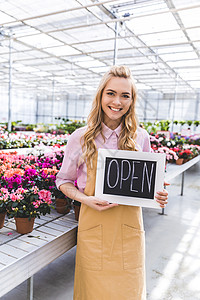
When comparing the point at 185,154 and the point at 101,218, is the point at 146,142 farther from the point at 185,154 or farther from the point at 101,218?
the point at 185,154

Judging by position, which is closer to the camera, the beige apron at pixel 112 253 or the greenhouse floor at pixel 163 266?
the beige apron at pixel 112 253

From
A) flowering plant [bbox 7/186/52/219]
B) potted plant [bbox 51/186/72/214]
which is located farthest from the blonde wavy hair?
potted plant [bbox 51/186/72/214]

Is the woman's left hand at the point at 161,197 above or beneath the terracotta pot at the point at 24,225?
above

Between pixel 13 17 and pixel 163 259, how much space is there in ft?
22.6

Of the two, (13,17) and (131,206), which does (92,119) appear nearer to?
(131,206)

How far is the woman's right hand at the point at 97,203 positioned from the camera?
3.52 feet

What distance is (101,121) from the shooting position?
3.95 ft

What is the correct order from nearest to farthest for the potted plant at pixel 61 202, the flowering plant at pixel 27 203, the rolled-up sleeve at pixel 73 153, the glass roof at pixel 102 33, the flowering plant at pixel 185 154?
the rolled-up sleeve at pixel 73 153 → the flowering plant at pixel 27 203 → the potted plant at pixel 61 202 → the flowering plant at pixel 185 154 → the glass roof at pixel 102 33

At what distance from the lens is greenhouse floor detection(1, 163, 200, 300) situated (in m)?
1.92

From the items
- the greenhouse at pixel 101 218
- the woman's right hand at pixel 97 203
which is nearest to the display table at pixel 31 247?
the greenhouse at pixel 101 218

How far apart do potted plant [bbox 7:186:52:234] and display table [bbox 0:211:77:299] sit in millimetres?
69

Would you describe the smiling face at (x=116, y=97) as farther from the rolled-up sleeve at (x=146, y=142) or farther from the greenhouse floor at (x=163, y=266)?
the greenhouse floor at (x=163, y=266)

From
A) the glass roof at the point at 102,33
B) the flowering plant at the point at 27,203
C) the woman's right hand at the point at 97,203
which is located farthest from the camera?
the glass roof at the point at 102,33

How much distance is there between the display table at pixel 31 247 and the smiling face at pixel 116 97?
80 centimetres
